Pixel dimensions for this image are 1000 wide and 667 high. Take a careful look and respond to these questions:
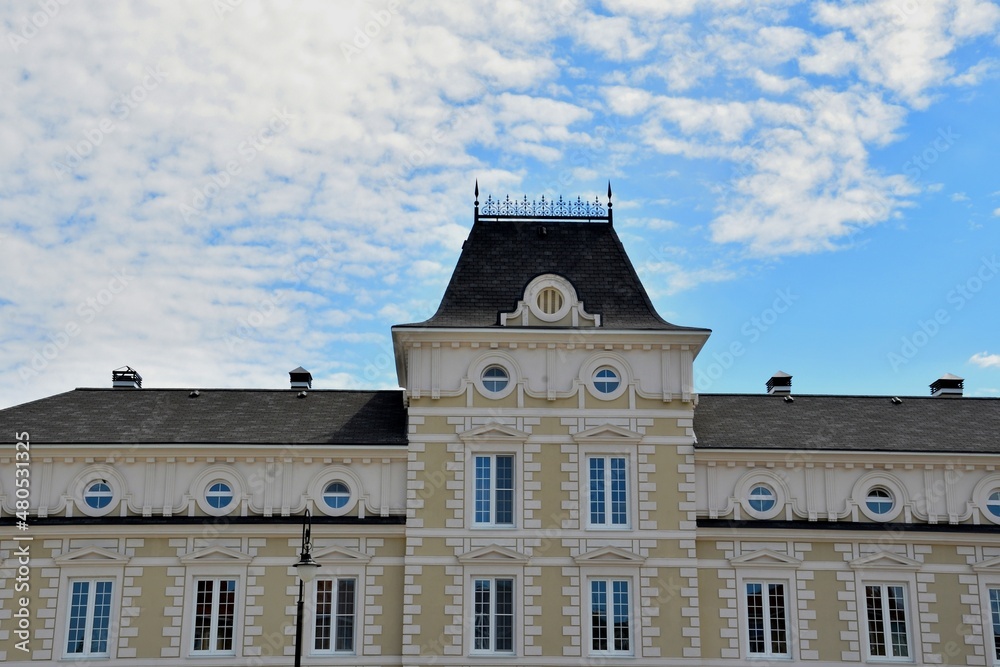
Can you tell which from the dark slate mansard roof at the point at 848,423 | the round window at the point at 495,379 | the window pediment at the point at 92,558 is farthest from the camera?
the dark slate mansard roof at the point at 848,423

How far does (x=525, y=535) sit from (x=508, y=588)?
5.78ft

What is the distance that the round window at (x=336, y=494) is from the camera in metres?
34.0

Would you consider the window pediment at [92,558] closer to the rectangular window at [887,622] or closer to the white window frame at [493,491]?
the white window frame at [493,491]

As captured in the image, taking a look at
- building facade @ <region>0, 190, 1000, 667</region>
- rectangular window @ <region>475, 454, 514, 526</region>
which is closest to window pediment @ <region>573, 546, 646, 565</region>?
building facade @ <region>0, 190, 1000, 667</region>

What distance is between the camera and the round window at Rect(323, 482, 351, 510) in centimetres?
3403

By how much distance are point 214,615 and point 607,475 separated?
1331 cm

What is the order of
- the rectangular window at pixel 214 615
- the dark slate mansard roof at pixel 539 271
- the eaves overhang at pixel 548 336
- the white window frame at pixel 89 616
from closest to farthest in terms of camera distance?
the white window frame at pixel 89 616 < the rectangular window at pixel 214 615 < the eaves overhang at pixel 548 336 < the dark slate mansard roof at pixel 539 271

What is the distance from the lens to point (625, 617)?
107ft

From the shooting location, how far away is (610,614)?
32.5 meters

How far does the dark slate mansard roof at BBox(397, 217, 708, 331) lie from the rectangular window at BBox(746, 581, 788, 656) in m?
8.92

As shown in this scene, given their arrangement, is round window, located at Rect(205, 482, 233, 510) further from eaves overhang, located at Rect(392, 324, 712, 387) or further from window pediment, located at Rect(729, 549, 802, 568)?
window pediment, located at Rect(729, 549, 802, 568)

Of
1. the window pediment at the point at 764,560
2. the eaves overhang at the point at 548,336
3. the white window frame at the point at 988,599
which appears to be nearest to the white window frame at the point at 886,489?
the white window frame at the point at 988,599

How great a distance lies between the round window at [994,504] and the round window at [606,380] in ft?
42.9

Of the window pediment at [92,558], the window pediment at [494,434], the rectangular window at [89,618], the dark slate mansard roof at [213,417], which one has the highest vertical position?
the dark slate mansard roof at [213,417]
